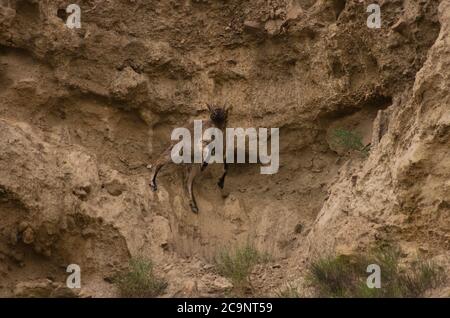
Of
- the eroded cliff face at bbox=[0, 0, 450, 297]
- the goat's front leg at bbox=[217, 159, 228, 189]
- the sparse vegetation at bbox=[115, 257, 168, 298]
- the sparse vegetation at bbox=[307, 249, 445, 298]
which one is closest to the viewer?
the sparse vegetation at bbox=[307, 249, 445, 298]

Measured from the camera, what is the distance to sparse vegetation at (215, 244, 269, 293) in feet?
30.5

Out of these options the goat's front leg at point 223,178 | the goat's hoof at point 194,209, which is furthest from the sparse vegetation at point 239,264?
the goat's front leg at point 223,178

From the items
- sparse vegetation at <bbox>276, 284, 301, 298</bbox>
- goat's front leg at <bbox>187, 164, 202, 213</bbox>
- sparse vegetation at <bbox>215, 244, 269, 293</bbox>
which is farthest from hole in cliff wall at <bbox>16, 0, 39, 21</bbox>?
sparse vegetation at <bbox>276, 284, 301, 298</bbox>

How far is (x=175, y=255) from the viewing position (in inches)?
406

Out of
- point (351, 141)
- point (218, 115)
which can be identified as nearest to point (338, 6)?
point (351, 141)

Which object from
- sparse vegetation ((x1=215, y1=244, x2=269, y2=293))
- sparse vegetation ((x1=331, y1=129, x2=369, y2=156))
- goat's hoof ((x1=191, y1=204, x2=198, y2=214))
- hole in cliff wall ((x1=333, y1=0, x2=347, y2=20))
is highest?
hole in cliff wall ((x1=333, y1=0, x2=347, y2=20))

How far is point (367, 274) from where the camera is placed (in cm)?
889

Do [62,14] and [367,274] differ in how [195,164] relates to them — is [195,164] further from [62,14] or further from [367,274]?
[367,274]

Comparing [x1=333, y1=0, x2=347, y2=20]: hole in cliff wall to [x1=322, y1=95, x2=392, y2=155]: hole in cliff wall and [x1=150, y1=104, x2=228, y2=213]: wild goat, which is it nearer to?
[x1=322, y1=95, x2=392, y2=155]: hole in cliff wall

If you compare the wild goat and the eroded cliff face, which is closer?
the eroded cliff face

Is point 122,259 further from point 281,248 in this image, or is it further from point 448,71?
point 448,71

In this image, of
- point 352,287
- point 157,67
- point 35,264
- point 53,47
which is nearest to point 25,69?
point 53,47

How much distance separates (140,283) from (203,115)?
3263mm

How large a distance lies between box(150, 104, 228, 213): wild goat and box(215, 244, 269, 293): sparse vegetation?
1.51 m
